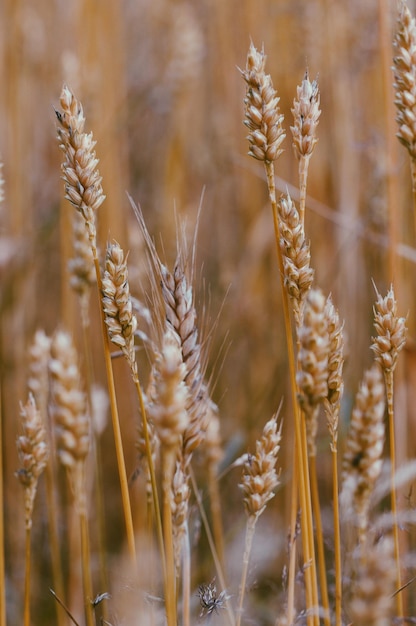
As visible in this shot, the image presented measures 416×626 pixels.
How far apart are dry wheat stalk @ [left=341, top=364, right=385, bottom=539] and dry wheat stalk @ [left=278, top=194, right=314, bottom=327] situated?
8 cm

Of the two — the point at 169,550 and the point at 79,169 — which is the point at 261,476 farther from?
the point at 79,169

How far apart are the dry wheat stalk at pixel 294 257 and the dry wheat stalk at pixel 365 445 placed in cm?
8

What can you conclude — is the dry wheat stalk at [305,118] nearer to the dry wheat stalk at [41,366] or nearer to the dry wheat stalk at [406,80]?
the dry wheat stalk at [406,80]

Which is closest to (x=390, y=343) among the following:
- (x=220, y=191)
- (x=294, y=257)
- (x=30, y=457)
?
(x=294, y=257)

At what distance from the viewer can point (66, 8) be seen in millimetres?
1935

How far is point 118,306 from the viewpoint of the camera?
515 mm

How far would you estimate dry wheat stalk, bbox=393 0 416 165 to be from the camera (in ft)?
1.95

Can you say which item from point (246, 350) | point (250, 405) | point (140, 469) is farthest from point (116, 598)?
point (246, 350)

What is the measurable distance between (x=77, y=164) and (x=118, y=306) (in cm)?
12

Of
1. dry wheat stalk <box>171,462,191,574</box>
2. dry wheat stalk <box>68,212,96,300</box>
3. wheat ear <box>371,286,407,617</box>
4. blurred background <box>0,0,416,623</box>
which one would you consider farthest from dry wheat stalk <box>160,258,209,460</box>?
blurred background <box>0,0,416,623</box>

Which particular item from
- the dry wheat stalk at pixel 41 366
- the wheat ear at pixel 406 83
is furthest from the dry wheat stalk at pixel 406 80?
the dry wheat stalk at pixel 41 366

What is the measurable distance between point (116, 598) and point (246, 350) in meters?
0.94

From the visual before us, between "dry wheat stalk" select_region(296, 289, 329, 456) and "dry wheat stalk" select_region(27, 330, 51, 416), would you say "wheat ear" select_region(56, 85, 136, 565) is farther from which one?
"dry wheat stalk" select_region(27, 330, 51, 416)

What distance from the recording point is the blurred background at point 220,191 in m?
1.23
